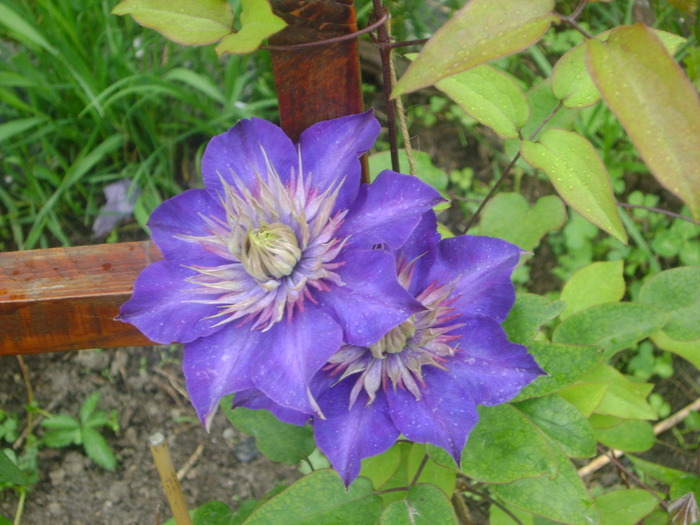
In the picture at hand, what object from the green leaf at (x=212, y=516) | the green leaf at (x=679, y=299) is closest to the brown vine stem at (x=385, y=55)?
the green leaf at (x=679, y=299)

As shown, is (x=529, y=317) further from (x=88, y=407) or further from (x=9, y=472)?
(x=88, y=407)

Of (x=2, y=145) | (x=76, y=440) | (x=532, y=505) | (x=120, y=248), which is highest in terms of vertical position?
(x=120, y=248)

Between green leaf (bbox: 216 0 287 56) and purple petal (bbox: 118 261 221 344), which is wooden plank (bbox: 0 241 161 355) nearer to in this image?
purple petal (bbox: 118 261 221 344)

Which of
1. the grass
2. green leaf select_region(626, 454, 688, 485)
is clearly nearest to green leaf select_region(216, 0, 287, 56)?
green leaf select_region(626, 454, 688, 485)

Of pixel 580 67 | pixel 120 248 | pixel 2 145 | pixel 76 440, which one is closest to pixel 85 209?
pixel 2 145

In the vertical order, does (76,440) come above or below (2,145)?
below

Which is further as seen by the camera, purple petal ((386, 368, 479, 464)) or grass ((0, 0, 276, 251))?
grass ((0, 0, 276, 251))

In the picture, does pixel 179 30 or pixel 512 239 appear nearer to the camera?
pixel 179 30

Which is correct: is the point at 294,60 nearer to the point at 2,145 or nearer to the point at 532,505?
the point at 532,505
